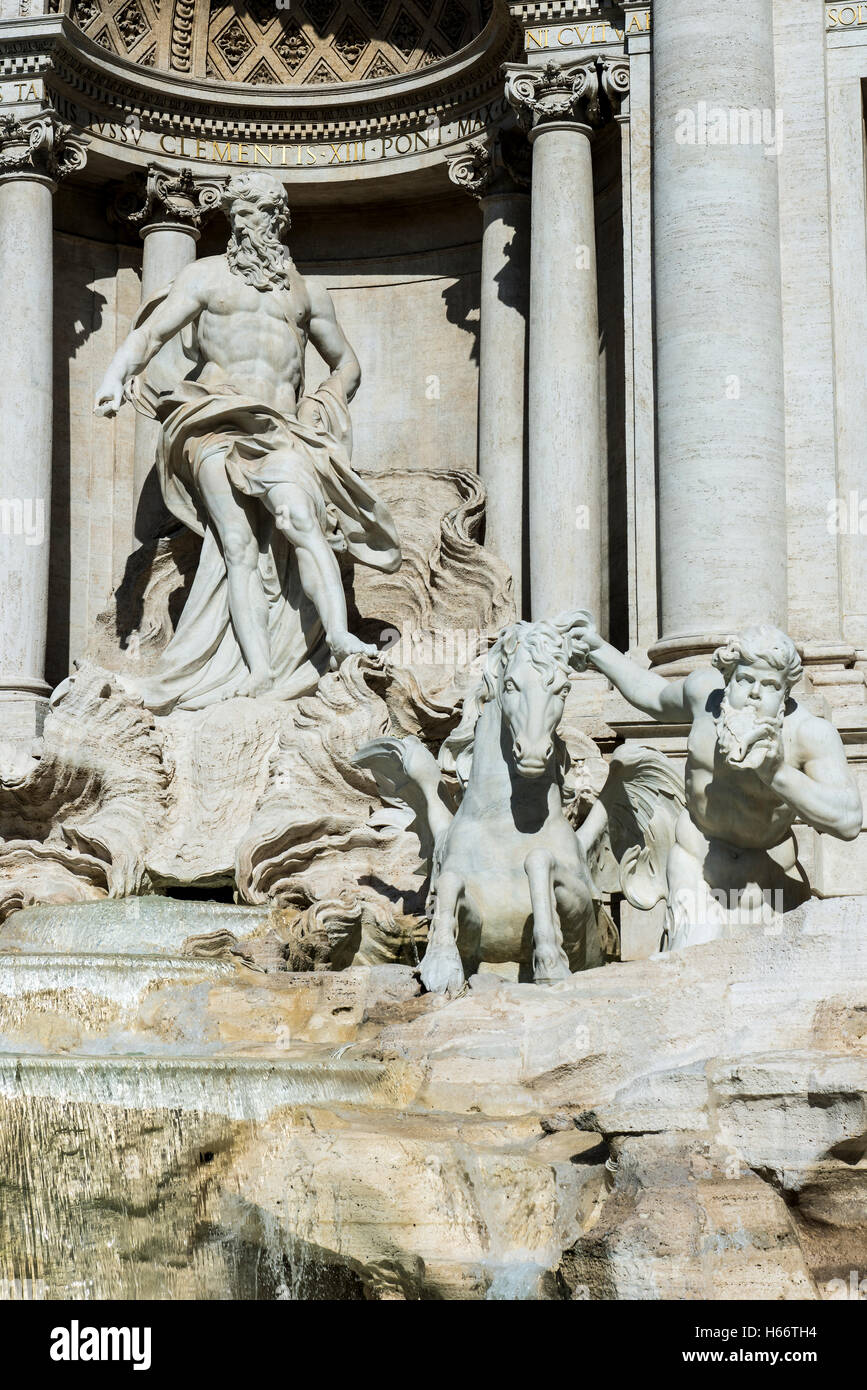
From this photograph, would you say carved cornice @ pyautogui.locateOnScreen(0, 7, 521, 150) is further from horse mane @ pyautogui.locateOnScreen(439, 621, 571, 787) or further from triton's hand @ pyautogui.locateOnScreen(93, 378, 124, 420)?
horse mane @ pyautogui.locateOnScreen(439, 621, 571, 787)

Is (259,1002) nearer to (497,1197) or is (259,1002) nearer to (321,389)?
(497,1197)

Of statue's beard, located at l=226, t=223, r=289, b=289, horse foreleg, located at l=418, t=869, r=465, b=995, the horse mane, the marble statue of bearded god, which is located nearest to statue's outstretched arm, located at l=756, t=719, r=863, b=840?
the horse mane

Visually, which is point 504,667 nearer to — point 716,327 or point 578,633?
point 578,633

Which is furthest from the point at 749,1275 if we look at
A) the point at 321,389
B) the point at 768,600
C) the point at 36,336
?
the point at 36,336

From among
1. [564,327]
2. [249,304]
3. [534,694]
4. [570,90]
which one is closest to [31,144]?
[249,304]

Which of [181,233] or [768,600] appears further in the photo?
[181,233]

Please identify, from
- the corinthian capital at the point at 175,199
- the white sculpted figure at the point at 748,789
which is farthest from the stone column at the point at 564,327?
Answer: the white sculpted figure at the point at 748,789

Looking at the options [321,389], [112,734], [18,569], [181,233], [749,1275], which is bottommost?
[749,1275]

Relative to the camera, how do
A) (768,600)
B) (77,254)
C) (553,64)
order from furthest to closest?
(77,254) < (553,64) < (768,600)

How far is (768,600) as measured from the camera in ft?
44.4

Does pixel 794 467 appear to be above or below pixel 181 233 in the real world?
below

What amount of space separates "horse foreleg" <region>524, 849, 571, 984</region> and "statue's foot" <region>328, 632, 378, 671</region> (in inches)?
158

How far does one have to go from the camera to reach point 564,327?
15.5 meters

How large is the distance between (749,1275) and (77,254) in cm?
1340
